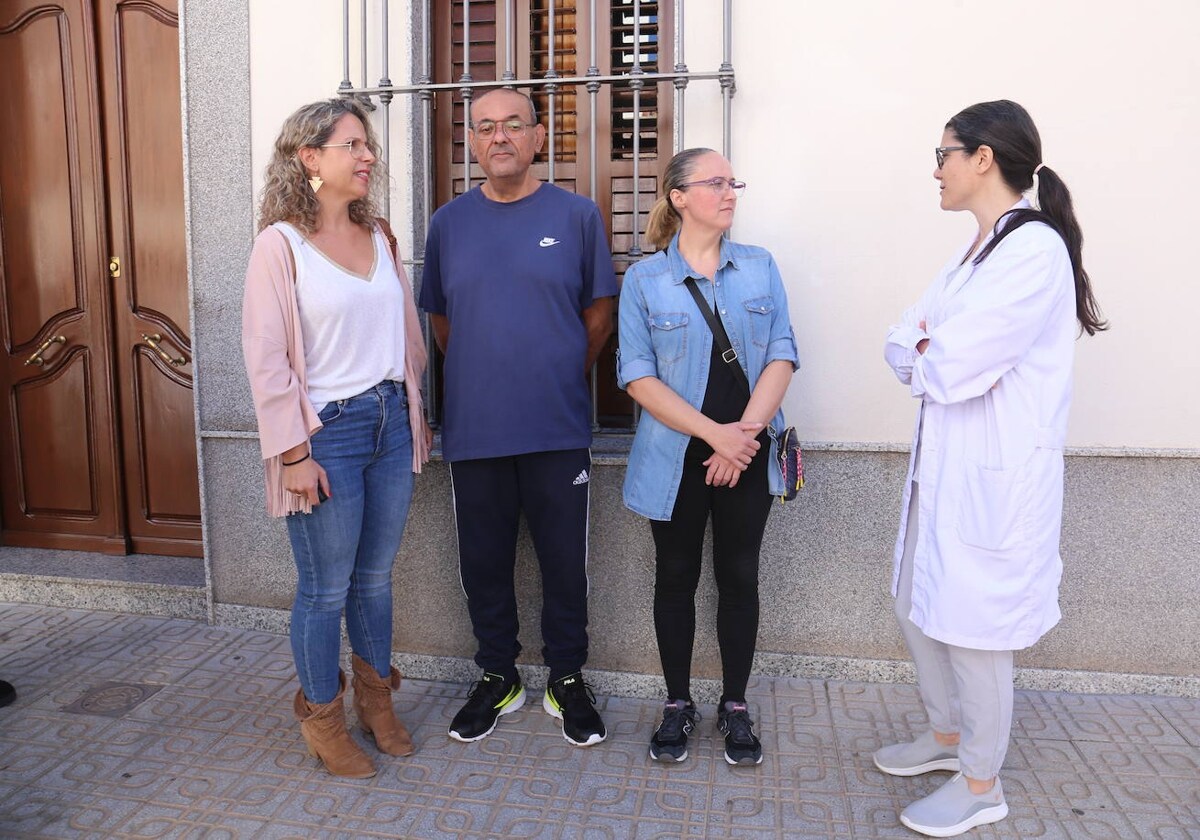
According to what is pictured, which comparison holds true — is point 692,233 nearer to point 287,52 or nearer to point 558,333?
point 558,333

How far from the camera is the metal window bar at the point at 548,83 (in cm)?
343

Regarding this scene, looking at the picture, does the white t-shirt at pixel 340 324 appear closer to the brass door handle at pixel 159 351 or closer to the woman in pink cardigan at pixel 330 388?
the woman in pink cardigan at pixel 330 388

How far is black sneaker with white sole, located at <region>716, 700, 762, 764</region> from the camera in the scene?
9.78 ft

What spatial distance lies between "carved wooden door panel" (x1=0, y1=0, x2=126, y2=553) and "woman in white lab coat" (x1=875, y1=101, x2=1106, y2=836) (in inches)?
162

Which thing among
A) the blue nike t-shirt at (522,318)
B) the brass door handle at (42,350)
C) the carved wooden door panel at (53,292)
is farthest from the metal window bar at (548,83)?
the brass door handle at (42,350)

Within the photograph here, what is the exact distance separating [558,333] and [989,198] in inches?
55.1

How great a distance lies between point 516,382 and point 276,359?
789 mm

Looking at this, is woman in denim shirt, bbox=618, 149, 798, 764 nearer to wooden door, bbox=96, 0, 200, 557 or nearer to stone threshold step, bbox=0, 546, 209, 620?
stone threshold step, bbox=0, 546, 209, 620

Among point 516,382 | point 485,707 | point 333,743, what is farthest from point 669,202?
point 333,743

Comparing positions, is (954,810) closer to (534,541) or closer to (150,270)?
(534,541)

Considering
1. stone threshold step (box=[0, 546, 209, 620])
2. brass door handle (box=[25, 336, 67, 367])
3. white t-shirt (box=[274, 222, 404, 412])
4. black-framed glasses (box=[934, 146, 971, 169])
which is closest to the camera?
black-framed glasses (box=[934, 146, 971, 169])

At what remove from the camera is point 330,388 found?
9.24ft

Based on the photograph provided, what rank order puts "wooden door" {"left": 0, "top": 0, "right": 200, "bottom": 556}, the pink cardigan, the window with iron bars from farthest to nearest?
"wooden door" {"left": 0, "top": 0, "right": 200, "bottom": 556} → the window with iron bars → the pink cardigan

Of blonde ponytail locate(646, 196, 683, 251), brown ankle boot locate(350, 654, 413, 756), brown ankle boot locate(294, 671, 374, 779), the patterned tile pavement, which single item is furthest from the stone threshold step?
blonde ponytail locate(646, 196, 683, 251)
